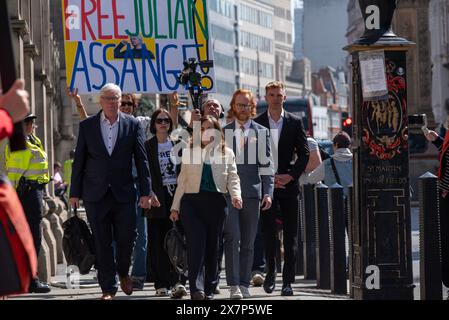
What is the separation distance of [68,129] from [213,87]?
5099 centimetres

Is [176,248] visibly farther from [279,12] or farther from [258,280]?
[279,12]

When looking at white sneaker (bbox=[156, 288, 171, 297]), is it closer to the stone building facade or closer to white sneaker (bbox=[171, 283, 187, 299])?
white sneaker (bbox=[171, 283, 187, 299])

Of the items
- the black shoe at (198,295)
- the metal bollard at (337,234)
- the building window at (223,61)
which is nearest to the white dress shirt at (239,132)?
the metal bollard at (337,234)

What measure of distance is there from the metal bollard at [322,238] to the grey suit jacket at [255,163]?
1.99 m

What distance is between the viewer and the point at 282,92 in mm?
15031

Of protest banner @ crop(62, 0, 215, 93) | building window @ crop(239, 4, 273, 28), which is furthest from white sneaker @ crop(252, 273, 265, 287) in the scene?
building window @ crop(239, 4, 273, 28)

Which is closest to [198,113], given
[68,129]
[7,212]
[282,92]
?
[282,92]

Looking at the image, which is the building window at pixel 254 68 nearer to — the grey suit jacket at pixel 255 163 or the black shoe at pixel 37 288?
the black shoe at pixel 37 288

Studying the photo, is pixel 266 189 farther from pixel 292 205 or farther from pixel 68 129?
pixel 68 129

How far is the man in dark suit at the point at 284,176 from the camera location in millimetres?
14641

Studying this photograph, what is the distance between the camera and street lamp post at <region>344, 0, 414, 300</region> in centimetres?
1269

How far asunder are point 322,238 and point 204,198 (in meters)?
3.31

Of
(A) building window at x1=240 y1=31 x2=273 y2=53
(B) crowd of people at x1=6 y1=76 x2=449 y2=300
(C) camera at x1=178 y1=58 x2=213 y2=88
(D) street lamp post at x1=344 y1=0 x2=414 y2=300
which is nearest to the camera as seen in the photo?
(D) street lamp post at x1=344 y1=0 x2=414 y2=300

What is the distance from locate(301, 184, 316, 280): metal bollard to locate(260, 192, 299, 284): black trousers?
10.2 ft
